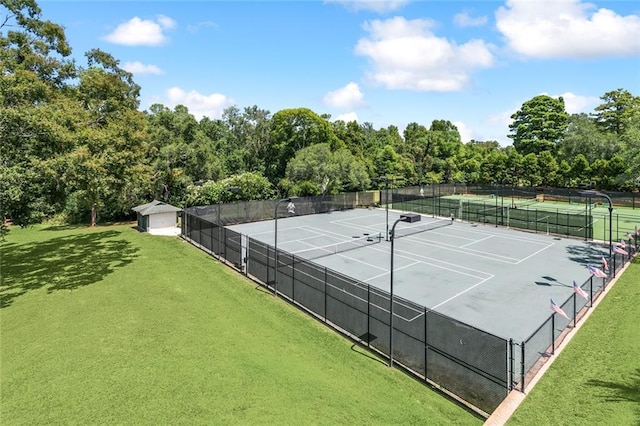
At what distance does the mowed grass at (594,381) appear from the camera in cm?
916

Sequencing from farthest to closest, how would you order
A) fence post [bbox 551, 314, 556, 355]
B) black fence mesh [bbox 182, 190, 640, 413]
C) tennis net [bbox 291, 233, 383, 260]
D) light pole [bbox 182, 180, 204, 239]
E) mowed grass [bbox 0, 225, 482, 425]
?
1. light pole [bbox 182, 180, 204, 239]
2. tennis net [bbox 291, 233, 383, 260]
3. fence post [bbox 551, 314, 556, 355]
4. black fence mesh [bbox 182, 190, 640, 413]
5. mowed grass [bbox 0, 225, 482, 425]

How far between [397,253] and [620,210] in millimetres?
36571

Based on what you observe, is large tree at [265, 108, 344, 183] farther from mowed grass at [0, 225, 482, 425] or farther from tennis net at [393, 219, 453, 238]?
mowed grass at [0, 225, 482, 425]

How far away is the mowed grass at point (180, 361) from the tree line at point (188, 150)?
636 cm

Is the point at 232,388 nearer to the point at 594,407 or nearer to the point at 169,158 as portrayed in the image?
the point at 594,407

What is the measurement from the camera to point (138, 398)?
9.20 m

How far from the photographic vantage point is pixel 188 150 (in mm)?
41031

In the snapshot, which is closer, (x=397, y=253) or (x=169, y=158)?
(x=397, y=253)

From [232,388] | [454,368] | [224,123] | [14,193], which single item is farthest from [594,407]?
[224,123]

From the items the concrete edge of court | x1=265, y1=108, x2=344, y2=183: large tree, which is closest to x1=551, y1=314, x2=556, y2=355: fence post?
the concrete edge of court

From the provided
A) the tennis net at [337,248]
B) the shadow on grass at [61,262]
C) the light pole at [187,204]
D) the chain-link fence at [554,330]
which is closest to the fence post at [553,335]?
the chain-link fence at [554,330]

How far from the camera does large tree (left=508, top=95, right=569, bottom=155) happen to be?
7269cm

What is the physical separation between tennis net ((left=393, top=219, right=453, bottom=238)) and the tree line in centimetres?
706

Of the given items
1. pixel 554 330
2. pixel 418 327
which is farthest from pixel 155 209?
pixel 554 330
